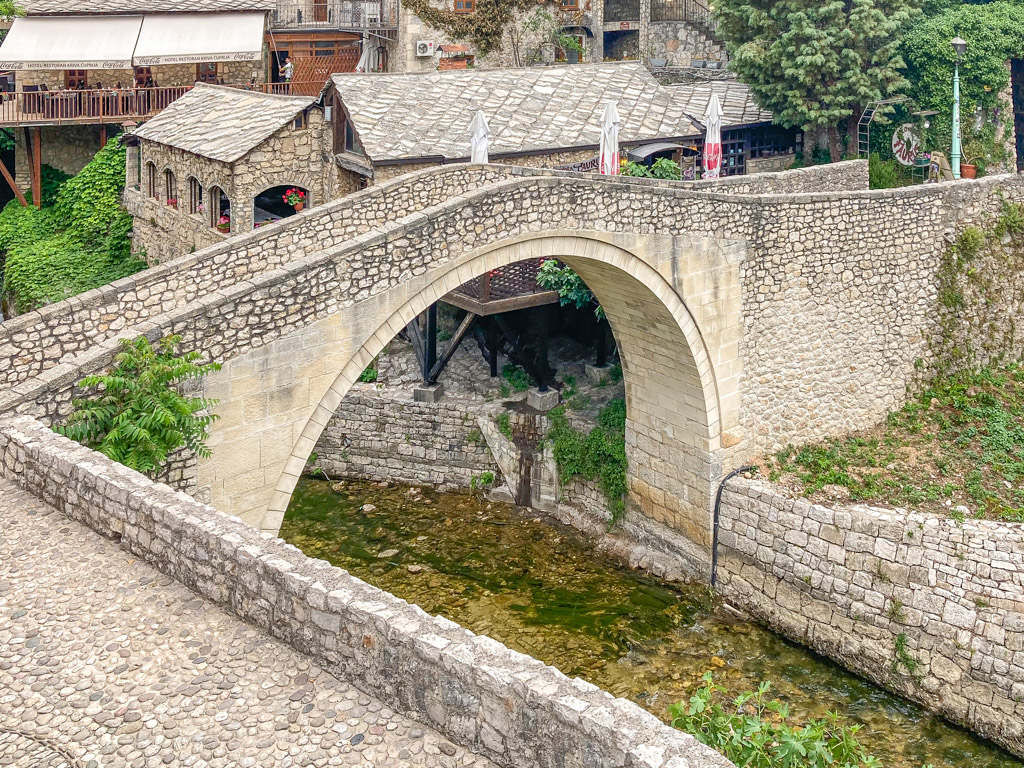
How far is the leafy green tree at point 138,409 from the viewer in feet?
26.0

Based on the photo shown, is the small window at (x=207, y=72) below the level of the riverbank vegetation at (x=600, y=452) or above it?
above

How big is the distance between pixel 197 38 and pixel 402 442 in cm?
1076

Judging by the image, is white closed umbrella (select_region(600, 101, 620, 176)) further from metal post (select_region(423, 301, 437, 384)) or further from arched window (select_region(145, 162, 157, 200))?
arched window (select_region(145, 162, 157, 200))

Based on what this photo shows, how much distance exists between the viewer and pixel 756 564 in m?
12.9

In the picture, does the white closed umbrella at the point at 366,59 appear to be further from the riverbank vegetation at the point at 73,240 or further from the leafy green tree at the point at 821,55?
the leafy green tree at the point at 821,55

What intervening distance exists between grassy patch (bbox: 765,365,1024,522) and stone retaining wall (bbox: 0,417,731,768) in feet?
27.9

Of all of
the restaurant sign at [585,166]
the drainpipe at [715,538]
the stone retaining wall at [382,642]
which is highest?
the restaurant sign at [585,166]

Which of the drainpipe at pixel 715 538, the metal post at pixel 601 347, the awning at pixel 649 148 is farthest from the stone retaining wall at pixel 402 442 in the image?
the awning at pixel 649 148

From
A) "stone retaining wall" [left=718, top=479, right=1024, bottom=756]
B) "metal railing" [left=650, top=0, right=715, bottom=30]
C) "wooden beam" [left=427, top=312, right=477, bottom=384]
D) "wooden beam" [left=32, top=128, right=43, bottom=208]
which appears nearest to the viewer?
"stone retaining wall" [left=718, top=479, right=1024, bottom=756]

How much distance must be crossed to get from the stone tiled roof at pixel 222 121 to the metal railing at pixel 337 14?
5.26 metres

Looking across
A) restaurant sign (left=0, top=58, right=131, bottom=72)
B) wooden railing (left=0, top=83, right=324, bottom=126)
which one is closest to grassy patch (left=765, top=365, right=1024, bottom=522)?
wooden railing (left=0, top=83, right=324, bottom=126)

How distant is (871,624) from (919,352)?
14.1ft

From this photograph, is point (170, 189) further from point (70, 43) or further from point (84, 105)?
point (70, 43)

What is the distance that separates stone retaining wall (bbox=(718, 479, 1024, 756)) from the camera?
1077 cm
